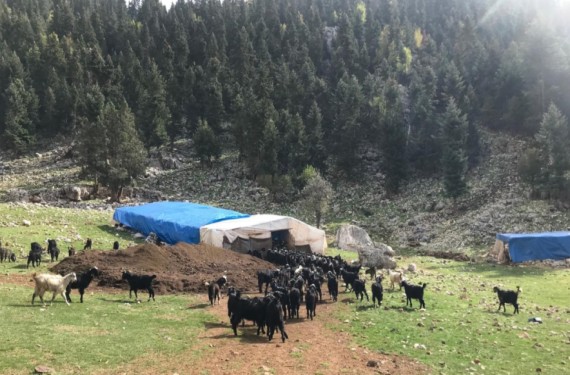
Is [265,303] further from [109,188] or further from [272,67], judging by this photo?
[272,67]

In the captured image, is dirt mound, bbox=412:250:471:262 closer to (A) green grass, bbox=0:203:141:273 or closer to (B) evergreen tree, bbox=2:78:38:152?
(A) green grass, bbox=0:203:141:273

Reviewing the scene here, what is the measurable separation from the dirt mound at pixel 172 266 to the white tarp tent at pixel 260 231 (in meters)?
4.86

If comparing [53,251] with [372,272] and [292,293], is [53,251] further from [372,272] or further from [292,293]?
[372,272]

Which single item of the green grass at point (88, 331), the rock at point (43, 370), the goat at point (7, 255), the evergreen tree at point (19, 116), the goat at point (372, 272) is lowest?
the rock at point (43, 370)

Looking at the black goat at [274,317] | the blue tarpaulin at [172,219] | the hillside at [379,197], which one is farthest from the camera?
the hillside at [379,197]

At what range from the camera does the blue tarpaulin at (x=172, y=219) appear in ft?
128

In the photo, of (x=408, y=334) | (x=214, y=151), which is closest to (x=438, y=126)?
(x=214, y=151)

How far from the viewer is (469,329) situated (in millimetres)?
18188

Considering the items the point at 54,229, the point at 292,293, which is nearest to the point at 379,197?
the point at 54,229

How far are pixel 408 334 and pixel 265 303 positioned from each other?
17.5 feet

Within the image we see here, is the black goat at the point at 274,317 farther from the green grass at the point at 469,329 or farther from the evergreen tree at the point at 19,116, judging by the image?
the evergreen tree at the point at 19,116

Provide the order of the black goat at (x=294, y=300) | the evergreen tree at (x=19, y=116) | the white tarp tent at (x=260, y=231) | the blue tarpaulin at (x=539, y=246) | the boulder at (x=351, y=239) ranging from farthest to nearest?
the evergreen tree at (x=19, y=116) < the boulder at (x=351, y=239) < the blue tarpaulin at (x=539, y=246) < the white tarp tent at (x=260, y=231) < the black goat at (x=294, y=300)

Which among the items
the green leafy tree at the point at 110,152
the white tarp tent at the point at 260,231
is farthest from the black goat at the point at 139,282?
the green leafy tree at the point at 110,152

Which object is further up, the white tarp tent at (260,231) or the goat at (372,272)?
the white tarp tent at (260,231)
